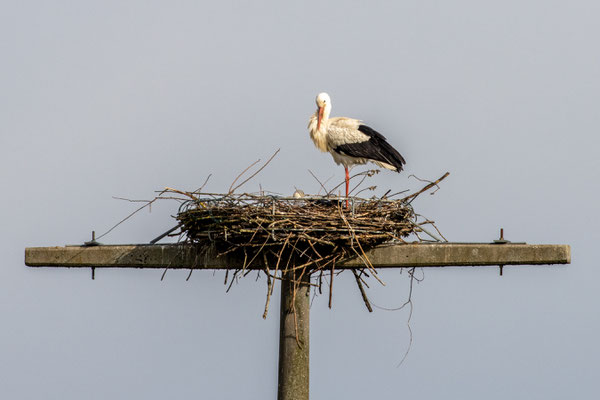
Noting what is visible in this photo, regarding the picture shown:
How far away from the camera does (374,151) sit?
7863mm

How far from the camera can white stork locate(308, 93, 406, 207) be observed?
7860 millimetres

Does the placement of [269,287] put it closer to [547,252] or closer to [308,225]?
[308,225]

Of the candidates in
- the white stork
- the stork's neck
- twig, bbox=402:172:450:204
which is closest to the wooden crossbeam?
twig, bbox=402:172:450:204

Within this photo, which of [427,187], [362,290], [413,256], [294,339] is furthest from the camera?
[427,187]

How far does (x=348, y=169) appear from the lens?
8.32 m

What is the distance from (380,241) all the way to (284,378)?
94 centimetres

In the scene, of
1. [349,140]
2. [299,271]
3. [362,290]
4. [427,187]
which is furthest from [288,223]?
[349,140]

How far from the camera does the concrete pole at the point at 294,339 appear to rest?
16.8 feet

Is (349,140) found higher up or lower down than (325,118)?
lower down

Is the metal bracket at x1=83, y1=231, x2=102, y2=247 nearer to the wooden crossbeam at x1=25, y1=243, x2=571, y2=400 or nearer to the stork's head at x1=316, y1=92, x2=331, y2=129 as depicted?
the wooden crossbeam at x1=25, y1=243, x2=571, y2=400

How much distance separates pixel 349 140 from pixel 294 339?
3.01 meters

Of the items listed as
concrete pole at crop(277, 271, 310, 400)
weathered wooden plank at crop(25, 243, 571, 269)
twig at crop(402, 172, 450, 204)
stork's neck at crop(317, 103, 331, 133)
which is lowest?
concrete pole at crop(277, 271, 310, 400)

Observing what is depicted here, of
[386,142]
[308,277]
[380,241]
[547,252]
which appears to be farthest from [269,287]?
[386,142]

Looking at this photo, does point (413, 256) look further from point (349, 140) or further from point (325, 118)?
point (325, 118)
